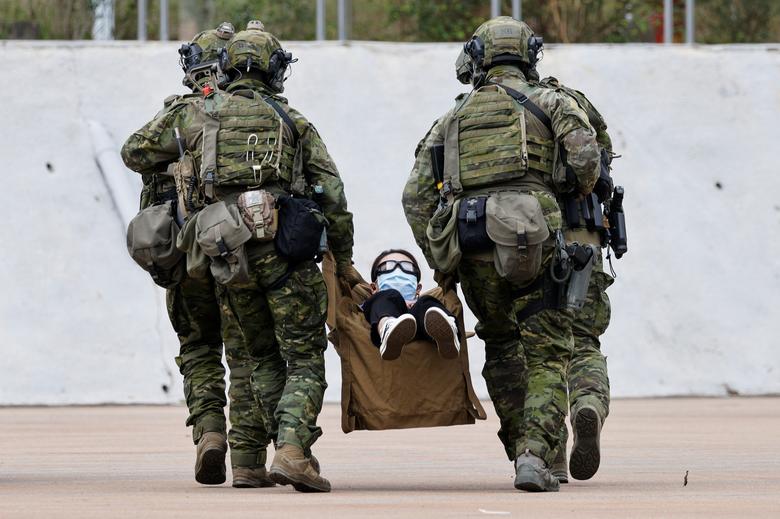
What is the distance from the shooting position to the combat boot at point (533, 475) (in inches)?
280

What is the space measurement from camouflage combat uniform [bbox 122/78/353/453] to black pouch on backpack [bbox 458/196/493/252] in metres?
0.64

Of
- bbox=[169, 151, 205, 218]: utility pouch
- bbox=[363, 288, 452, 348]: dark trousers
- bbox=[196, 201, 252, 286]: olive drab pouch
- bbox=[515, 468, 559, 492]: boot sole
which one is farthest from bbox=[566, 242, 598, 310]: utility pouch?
bbox=[169, 151, 205, 218]: utility pouch

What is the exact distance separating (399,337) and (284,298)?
1.85ft

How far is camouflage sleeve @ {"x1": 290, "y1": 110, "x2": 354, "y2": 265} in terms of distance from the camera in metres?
7.61

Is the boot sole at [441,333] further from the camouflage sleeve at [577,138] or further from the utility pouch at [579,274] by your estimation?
the camouflage sleeve at [577,138]

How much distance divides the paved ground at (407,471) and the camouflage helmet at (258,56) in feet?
6.36

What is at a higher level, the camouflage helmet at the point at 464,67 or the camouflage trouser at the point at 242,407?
the camouflage helmet at the point at 464,67

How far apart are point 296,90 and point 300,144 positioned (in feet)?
27.1

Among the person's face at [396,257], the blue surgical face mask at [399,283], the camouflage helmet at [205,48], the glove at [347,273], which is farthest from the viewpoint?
the person's face at [396,257]

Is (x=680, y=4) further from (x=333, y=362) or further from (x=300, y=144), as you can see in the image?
(x=300, y=144)

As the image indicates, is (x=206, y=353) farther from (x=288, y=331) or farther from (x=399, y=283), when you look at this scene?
(x=399, y=283)

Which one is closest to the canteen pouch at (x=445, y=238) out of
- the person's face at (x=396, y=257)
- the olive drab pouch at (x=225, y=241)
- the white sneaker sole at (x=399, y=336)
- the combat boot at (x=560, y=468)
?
the white sneaker sole at (x=399, y=336)

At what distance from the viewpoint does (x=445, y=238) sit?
7.38 metres

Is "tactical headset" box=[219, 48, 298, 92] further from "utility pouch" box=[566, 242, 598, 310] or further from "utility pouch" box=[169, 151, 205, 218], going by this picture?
"utility pouch" box=[566, 242, 598, 310]
